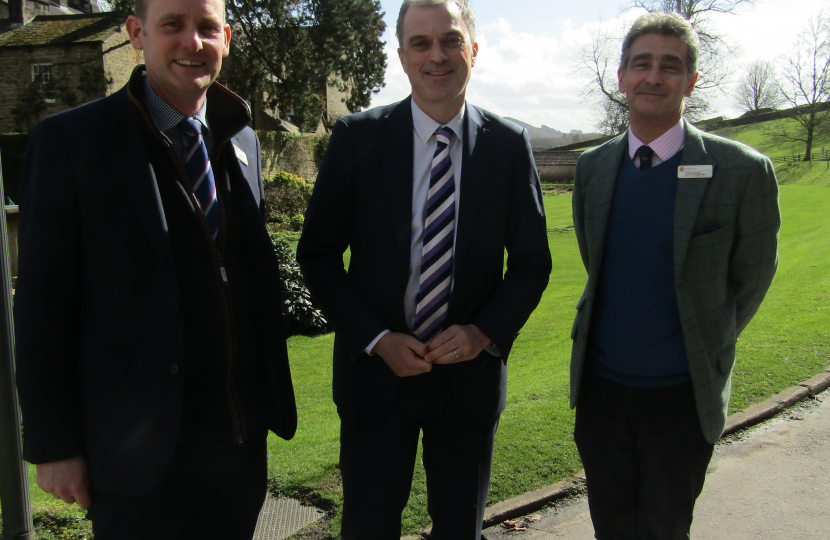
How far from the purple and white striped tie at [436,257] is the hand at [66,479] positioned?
125 cm

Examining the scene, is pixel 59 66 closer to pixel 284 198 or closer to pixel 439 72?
pixel 284 198

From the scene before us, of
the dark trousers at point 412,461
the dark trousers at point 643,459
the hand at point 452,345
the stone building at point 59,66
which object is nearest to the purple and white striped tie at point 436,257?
the hand at point 452,345

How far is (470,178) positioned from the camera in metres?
2.50

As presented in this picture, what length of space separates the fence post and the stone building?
2831 centimetres

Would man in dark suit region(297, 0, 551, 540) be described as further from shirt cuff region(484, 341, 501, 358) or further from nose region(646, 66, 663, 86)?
nose region(646, 66, 663, 86)

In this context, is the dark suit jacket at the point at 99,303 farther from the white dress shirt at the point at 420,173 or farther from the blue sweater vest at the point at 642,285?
the blue sweater vest at the point at 642,285

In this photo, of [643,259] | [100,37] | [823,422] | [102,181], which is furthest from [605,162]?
[100,37]

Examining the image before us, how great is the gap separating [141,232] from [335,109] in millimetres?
49499

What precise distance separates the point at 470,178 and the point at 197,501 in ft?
5.16

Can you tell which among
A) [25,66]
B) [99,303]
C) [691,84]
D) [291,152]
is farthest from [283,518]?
[25,66]

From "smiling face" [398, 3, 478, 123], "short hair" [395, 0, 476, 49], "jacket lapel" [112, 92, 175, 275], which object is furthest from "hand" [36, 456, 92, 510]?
"short hair" [395, 0, 476, 49]

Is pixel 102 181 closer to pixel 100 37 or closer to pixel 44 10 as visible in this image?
pixel 100 37

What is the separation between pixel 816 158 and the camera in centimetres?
4297

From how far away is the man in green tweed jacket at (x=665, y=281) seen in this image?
2596 millimetres
